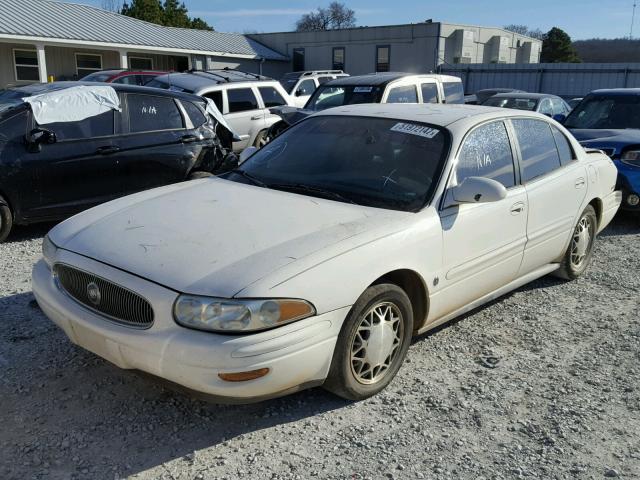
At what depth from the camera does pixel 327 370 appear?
310 cm

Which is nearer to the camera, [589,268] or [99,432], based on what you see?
[99,432]

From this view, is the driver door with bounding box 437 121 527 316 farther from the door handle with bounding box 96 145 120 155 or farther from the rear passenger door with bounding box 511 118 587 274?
the door handle with bounding box 96 145 120 155

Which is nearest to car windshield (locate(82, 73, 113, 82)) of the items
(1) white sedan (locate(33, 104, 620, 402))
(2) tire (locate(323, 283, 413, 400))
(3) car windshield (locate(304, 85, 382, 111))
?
(3) car windshield (locate(304, 85, 382, 111))

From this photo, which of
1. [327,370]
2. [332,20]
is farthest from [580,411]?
[332,20]

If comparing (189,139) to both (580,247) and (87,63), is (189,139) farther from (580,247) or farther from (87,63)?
(87,63)

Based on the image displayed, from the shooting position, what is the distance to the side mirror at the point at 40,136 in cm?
603

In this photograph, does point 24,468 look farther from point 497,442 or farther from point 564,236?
point 564,236

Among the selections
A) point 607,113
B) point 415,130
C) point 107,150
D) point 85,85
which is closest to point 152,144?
point 107,150

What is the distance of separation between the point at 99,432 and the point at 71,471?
1.00ft

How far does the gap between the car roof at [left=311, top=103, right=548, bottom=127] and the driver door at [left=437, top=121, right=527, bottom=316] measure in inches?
5.5

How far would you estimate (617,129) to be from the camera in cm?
838

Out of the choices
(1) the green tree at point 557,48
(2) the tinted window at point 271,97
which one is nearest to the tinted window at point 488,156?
(2) the tinted window at point 271,97

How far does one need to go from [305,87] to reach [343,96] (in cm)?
871

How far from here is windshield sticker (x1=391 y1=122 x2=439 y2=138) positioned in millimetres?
4064
